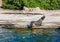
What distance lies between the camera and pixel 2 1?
18.0 m

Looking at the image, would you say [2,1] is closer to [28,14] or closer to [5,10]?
[5,10]

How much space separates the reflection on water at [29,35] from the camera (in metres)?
10.2

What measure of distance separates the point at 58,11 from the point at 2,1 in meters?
4.16

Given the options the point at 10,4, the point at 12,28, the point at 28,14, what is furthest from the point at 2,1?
the point at 12,28

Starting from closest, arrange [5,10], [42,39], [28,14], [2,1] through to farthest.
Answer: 1. [42,39]
2. [28,14]
3. [5,10]
4. [2,1]

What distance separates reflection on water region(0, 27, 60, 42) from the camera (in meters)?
10.2

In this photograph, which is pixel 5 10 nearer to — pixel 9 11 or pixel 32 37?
pixel 9 11

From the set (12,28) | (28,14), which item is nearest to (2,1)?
(28,14)

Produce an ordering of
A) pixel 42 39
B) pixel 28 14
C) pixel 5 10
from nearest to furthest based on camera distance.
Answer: pixel 42 39
pixel 28 14
pixel 5 10

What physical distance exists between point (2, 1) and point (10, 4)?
1.34m

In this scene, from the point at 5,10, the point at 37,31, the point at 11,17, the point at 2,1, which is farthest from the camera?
the point at 2,1

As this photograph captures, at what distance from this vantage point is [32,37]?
34.4 feet

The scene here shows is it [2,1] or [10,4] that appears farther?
[2,1]

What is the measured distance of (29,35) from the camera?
10812 millimetres
